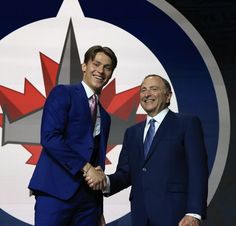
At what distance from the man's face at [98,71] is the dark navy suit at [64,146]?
8 cm

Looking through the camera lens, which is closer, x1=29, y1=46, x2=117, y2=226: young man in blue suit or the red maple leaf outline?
x1=29, y1=46, x2=117, y2=226: young man in blue suit

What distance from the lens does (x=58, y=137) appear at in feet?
7.22

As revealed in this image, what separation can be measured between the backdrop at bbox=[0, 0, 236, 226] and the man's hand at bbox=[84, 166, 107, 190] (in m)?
1.02

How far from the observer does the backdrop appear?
3.28 m

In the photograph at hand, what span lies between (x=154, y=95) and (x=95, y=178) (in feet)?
1.51

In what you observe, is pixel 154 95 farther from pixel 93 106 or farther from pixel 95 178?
pixel 95 178

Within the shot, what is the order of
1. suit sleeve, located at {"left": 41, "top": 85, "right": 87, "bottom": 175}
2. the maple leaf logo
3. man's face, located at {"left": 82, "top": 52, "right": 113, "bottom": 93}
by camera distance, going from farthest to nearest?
1. the maple leaf logo
2. man's face, located at {"left": 82, "top": 52, "right": 113, "bottom": 93}
3. suit sleeve, located at {"left": 41, "top": 85, "right": 87, "bottom": 175}

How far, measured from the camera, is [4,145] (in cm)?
326

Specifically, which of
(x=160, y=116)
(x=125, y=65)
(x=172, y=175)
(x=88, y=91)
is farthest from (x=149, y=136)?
(x=125, y=65)

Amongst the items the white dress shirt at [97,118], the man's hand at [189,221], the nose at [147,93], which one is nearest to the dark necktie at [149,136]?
the nose at [147,93]

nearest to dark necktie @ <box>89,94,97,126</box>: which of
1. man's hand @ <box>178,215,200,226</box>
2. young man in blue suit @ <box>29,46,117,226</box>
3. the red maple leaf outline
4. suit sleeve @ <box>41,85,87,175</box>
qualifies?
young man in blue suit @ <box>29,46,117,226</box>

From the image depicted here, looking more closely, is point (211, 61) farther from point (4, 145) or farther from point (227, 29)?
point (4, 145)

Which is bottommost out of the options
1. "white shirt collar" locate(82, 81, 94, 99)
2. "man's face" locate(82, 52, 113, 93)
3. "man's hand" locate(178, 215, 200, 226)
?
"man's hand" locate(178, 215, 200, 226)

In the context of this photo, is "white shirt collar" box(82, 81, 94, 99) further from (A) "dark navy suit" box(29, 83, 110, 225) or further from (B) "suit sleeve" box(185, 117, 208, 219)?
(B) "suit sleeve" box(185, 117, 208, 219)
